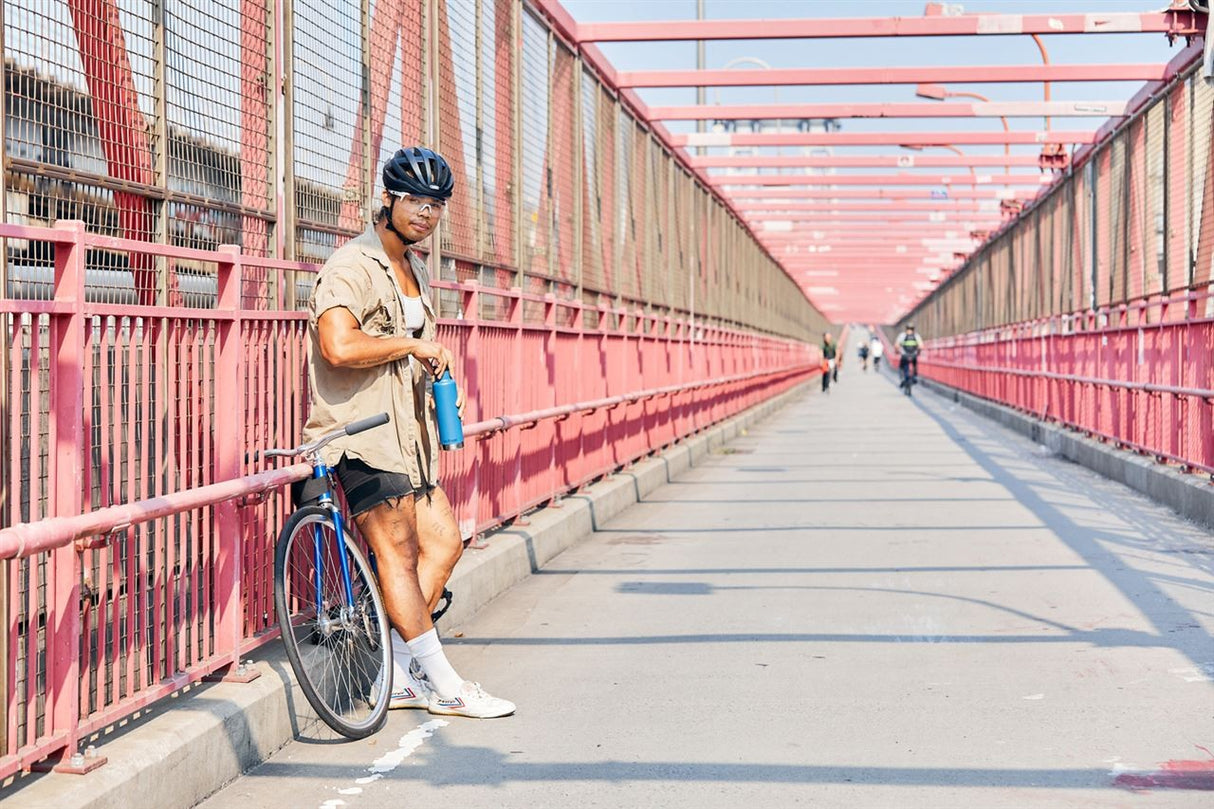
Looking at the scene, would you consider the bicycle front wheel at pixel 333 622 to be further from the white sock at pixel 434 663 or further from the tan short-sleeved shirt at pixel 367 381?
the tan short-sleeved shirt at pixel 367 381

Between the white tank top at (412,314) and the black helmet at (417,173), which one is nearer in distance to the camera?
the black helmet at (417,173)

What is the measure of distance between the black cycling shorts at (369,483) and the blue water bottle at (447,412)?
20 centimetres

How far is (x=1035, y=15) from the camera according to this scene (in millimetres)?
15219

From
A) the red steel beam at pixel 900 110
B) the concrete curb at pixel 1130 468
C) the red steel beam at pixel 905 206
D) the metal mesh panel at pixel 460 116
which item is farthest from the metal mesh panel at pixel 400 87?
the red steel beam at pixel 905 206

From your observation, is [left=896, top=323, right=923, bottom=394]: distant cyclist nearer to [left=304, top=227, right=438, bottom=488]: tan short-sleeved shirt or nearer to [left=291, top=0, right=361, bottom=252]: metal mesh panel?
[left=291, top=0, right=361, bottom=252]: metal mesh panel

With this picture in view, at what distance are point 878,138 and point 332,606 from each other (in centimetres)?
1917

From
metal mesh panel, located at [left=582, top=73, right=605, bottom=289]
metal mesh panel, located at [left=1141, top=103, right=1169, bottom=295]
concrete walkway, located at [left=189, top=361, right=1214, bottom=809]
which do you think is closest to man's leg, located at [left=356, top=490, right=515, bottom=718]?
concrete walkway, located at [left=189, top=361, right=1214, bottom=809]

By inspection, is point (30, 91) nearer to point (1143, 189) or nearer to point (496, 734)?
point (496, 734)

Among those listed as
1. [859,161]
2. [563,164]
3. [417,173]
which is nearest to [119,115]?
[417,173]

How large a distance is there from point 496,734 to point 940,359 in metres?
48.6

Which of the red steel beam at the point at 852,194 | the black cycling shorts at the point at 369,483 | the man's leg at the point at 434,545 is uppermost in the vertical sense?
the red steel beam at the point at 852,194

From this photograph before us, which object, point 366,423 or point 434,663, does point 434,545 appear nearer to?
point 434,663

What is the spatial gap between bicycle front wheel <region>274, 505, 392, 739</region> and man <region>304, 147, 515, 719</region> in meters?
0.10

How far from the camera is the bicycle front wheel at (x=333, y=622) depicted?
18.5 ft
